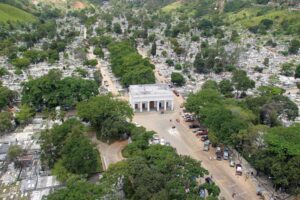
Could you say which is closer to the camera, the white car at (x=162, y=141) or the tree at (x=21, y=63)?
the white car at (x=162, y=141)

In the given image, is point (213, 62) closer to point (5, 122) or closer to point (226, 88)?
point (226, 88)

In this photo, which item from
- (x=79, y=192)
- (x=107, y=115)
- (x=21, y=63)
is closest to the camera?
(x=79, y=192)

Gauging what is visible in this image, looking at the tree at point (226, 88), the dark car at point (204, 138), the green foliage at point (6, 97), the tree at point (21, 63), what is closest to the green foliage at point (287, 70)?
the tree at point (226, 88)

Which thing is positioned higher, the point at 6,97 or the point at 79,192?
the point at 6,97

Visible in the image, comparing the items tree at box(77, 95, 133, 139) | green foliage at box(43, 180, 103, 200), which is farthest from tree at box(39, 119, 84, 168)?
green foliage at box(43, 180, 103, 200)

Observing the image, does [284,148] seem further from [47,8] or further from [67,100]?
[47,8]

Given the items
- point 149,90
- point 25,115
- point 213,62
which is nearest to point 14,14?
point 213,62

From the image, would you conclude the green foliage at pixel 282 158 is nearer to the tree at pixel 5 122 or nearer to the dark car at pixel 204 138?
the dark car at pixel 204 138
